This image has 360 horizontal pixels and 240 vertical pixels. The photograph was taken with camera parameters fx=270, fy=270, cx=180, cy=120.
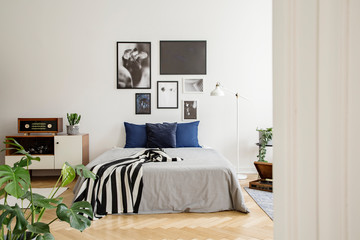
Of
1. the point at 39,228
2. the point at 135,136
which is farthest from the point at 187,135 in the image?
the point at 39,228

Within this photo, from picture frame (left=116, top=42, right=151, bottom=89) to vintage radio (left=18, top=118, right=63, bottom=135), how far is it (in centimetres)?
117

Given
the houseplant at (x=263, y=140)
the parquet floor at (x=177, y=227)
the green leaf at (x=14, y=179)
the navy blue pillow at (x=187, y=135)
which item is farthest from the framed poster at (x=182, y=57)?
the green leaf at (x=14, y=179)

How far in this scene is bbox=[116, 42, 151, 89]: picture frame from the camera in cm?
458

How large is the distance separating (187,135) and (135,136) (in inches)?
32.5

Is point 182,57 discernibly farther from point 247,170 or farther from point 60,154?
point 60,154

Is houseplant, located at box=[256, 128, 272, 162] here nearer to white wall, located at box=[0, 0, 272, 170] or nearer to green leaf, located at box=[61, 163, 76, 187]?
white wall, located at box=[0, 0, 272, 170]

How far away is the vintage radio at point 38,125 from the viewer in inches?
164

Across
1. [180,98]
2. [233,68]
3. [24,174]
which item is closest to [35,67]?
[180,98]

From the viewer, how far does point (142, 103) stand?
4605 millimetres

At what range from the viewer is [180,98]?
15.2 ft

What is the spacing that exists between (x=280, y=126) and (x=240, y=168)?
4.28 metres

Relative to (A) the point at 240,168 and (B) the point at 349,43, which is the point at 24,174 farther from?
(A) the point at 240,168

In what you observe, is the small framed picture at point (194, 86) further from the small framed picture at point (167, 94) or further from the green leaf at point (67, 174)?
the green leaf at point (67, 174)

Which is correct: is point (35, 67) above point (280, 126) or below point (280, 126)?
above
